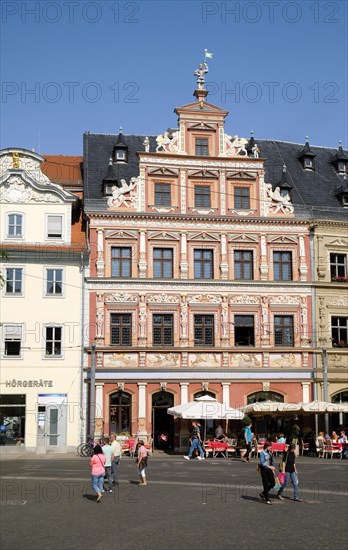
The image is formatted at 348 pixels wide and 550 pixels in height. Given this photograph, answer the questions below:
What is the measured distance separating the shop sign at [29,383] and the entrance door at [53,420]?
0.58 m

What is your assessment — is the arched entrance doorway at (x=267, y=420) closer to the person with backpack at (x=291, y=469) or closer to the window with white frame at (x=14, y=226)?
the window with white frame at (x=14, y=226)

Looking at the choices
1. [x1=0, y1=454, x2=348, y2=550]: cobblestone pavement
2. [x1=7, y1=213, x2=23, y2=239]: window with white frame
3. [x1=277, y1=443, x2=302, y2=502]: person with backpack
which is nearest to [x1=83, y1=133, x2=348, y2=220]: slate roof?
[x1=7, y1=213, x2=23, y2=239]: window with white frame

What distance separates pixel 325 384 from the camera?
42938mm

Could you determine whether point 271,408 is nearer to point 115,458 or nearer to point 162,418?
point 162,418

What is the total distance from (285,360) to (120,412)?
963cm

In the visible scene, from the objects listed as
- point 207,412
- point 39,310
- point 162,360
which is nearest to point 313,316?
point 162,360

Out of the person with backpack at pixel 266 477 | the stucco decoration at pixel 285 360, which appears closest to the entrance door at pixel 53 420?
the stucco decoration at pixel 285 360

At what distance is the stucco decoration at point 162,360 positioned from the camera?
42.2 meters

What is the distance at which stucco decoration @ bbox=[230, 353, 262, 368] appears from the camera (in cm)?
4300

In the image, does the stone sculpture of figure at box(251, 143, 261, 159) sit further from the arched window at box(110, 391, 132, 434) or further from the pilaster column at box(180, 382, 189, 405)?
the arched window at box(110, 391, 132, 434)

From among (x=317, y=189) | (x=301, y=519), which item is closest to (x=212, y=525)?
(x=301, y=519)

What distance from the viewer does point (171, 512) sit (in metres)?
19.1

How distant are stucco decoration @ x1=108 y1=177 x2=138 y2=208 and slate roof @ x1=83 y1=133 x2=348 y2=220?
54cm

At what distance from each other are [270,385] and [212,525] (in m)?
26.2
